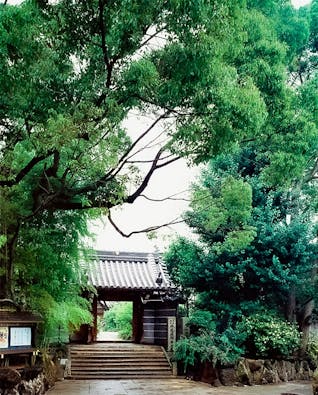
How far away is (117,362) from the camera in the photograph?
→ 14.3 m

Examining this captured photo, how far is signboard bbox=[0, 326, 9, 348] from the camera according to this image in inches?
344

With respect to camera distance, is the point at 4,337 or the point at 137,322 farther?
the point at 137,322

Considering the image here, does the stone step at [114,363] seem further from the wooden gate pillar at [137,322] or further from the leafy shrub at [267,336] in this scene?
the wooden gate pillar at [137,322]

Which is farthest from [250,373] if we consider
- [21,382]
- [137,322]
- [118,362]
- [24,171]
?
[24,171]

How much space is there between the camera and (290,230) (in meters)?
13.8

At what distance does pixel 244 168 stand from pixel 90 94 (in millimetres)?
9447

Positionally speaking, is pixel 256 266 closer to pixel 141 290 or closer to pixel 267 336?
pixel 267 336

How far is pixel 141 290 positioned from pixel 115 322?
13.3m

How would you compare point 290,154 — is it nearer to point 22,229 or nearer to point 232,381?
point 22,229

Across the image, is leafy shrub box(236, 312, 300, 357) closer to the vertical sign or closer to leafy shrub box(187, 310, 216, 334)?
leafy shrub box(187, 310, 216, 334)

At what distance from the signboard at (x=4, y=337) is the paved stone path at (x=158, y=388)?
2.30 metres

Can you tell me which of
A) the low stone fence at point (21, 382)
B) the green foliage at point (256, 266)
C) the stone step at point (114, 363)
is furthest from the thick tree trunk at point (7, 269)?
the stone step at point (114, 363)

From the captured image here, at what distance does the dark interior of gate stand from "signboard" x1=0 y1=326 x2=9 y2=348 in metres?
6.26

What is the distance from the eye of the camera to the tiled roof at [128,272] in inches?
682
